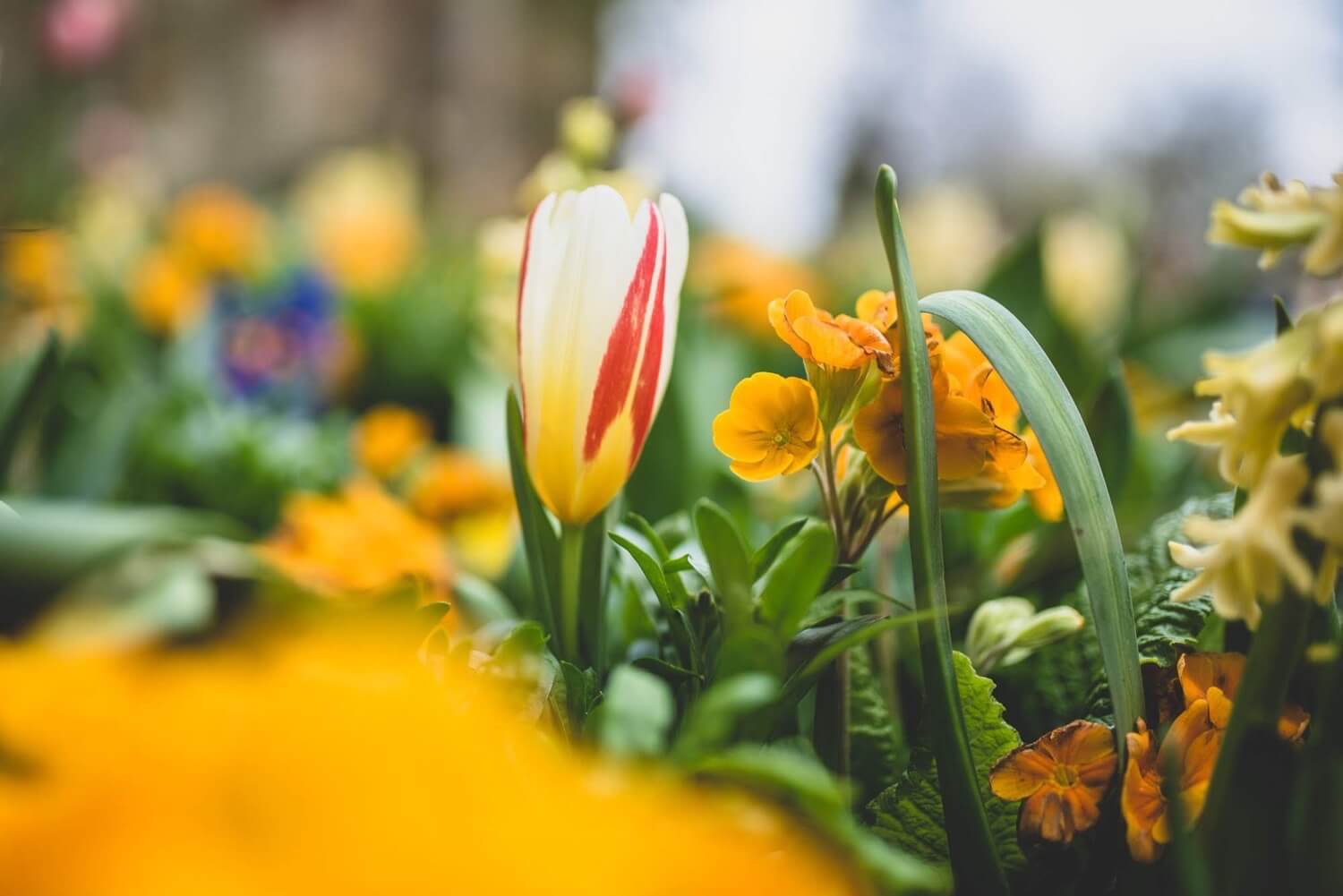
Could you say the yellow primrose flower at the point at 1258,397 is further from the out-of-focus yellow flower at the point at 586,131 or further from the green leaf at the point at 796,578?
the out-of-focus yellow flower at the point at 586,131

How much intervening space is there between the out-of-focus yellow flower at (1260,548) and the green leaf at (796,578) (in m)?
0.11

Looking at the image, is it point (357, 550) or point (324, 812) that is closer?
point (324, 812)

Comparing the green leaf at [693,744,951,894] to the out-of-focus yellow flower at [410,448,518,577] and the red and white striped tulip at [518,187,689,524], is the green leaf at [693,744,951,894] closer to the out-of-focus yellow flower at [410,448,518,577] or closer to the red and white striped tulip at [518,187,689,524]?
the red and white striped tulip at [518,187,689,524]

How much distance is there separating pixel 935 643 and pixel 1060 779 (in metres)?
0.07

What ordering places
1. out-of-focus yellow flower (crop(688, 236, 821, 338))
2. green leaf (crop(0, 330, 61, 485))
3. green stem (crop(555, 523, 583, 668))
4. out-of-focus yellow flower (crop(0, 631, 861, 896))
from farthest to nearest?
out-of-focus yellow flower (crop(688, 236, 821, 338)), green leaf (crop(0, 330, 61, 485)), green stem (crop(555, 523, 583, 668)), out-of-focus yellow flower (crop(0, 631, 861, 896))

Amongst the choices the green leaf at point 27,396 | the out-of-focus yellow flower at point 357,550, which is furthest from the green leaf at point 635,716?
the green leaf at point 27,396

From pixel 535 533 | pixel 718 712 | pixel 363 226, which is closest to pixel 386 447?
pixel 535 533

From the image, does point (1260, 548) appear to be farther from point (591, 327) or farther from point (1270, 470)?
point (591, 327)

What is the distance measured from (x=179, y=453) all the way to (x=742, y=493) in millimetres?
579

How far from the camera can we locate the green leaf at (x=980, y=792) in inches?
13.5

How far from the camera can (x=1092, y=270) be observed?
2.18 meters

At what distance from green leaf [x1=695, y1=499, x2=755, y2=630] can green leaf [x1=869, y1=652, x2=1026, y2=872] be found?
0.26 ft

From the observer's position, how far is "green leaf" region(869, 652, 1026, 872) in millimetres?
343

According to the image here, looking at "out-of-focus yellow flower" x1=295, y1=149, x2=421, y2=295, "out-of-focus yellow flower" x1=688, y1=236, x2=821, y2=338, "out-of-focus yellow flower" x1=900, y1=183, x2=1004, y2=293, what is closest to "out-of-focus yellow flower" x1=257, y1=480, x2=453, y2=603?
"out-of-focus yellow flower" x1=688, y1=236, x2=821, y2=338
